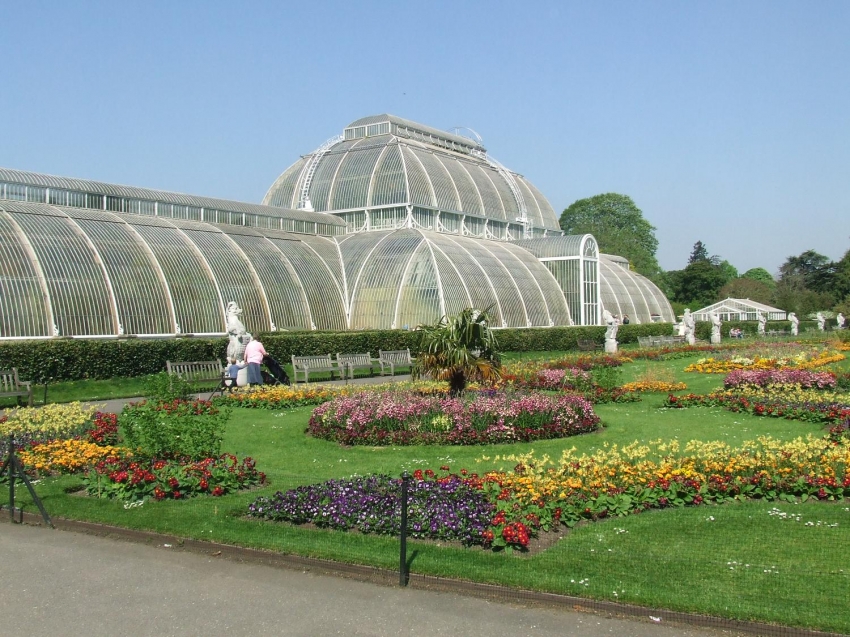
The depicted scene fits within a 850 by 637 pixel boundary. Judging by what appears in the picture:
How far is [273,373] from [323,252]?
21943 millimetres

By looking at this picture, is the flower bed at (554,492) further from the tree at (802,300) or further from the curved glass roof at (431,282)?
the tree at (802,300)

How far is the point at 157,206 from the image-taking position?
4228 centimetres

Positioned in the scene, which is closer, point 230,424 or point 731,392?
point 230,424

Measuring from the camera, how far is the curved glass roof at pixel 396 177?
53344mm

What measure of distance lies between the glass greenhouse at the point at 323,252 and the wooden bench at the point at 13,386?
4.80 metres

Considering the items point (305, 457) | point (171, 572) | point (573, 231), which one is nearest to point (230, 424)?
point (305, 457)

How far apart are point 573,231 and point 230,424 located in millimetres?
90698

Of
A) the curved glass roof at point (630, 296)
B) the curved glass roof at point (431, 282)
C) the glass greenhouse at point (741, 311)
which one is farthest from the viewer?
the glass greenhouse at point (741, 311)

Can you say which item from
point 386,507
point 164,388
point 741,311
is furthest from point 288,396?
point 741,311

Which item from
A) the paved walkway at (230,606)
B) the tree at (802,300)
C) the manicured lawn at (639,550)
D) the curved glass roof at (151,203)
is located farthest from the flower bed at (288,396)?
the tree at (802,300)

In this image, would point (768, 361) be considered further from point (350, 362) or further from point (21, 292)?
point (21, 292)

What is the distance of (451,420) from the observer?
16422mm

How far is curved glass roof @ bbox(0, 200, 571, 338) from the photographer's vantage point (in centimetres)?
3064

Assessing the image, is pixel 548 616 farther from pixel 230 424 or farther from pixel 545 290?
pixel 545 290
